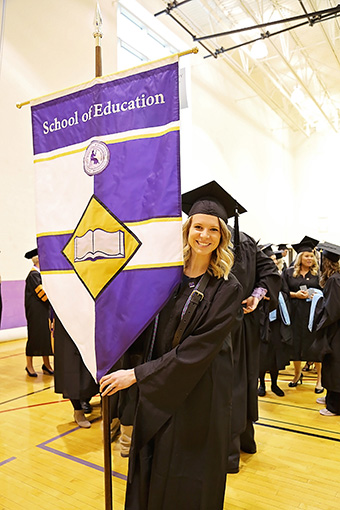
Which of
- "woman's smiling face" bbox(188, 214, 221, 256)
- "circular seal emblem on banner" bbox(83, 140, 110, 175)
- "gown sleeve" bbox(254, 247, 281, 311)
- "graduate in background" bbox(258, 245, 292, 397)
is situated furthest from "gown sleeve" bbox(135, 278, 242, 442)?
"graduate in background" bbox(258, 245, 292, 397)

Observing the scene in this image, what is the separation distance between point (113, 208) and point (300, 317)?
4.36 metres

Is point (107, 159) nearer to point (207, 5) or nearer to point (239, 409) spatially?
point (239, 409)

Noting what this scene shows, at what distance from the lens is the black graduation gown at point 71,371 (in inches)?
145

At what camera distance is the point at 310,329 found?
205 inches

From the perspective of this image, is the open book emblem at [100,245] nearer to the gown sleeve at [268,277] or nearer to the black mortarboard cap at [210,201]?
the black mortarboard cap at [210,201]

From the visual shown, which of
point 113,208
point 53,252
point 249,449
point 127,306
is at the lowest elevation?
point 249,449

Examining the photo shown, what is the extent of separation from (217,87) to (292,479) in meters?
14.7

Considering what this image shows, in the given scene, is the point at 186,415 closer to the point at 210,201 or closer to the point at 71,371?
the point at 210,201

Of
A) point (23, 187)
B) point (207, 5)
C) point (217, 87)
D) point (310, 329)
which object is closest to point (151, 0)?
point (207, 5)

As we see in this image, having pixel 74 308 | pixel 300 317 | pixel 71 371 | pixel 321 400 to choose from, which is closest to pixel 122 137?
pixel 74 308

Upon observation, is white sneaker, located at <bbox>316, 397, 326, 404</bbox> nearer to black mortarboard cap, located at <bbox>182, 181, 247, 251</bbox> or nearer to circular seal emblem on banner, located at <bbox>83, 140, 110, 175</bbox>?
black mortarboard cap, located at <bbox>182, 181, 247, 251</bbox>

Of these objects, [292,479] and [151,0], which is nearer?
[292,479]

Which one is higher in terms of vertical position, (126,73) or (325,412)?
(126,73)

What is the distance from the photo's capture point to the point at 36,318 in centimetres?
588
